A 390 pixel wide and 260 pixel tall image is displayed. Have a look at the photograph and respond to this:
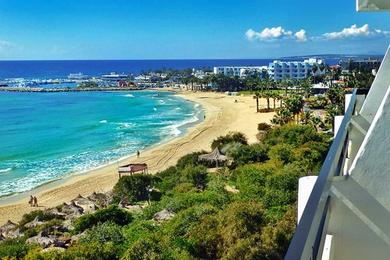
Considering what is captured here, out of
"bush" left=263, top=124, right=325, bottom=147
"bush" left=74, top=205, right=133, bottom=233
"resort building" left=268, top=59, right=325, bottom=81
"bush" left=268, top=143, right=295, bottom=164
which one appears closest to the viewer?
"bush" left=74, top=205, right=133, bottom=233

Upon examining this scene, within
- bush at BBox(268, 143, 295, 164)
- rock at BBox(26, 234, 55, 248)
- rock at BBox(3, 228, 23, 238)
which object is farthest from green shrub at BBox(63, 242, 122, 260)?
bush at BBox(268, 143, 295, 164)

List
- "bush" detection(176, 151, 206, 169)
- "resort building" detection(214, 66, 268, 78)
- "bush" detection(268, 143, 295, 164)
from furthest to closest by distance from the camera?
1. "resort building" detection(214, 66, 268, 78)
2. "bush" detection(176, 151, 206, 169)
3. "bush" detection(268, 143, 295, 164)

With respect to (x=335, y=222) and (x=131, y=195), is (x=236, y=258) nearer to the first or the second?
(x=335, y=222)

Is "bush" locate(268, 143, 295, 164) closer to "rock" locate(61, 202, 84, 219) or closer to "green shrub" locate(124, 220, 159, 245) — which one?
"rock" locate(61, 202, 84, 219)

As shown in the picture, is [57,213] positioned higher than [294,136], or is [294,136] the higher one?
[294,136]

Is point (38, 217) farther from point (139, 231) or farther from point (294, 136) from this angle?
point (294, 136)

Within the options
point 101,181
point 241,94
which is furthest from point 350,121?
point 241,94

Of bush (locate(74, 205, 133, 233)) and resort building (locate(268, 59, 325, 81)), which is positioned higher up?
resort building (locate(268, 59, 325, 81))

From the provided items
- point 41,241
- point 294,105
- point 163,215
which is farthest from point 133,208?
point 294,105
